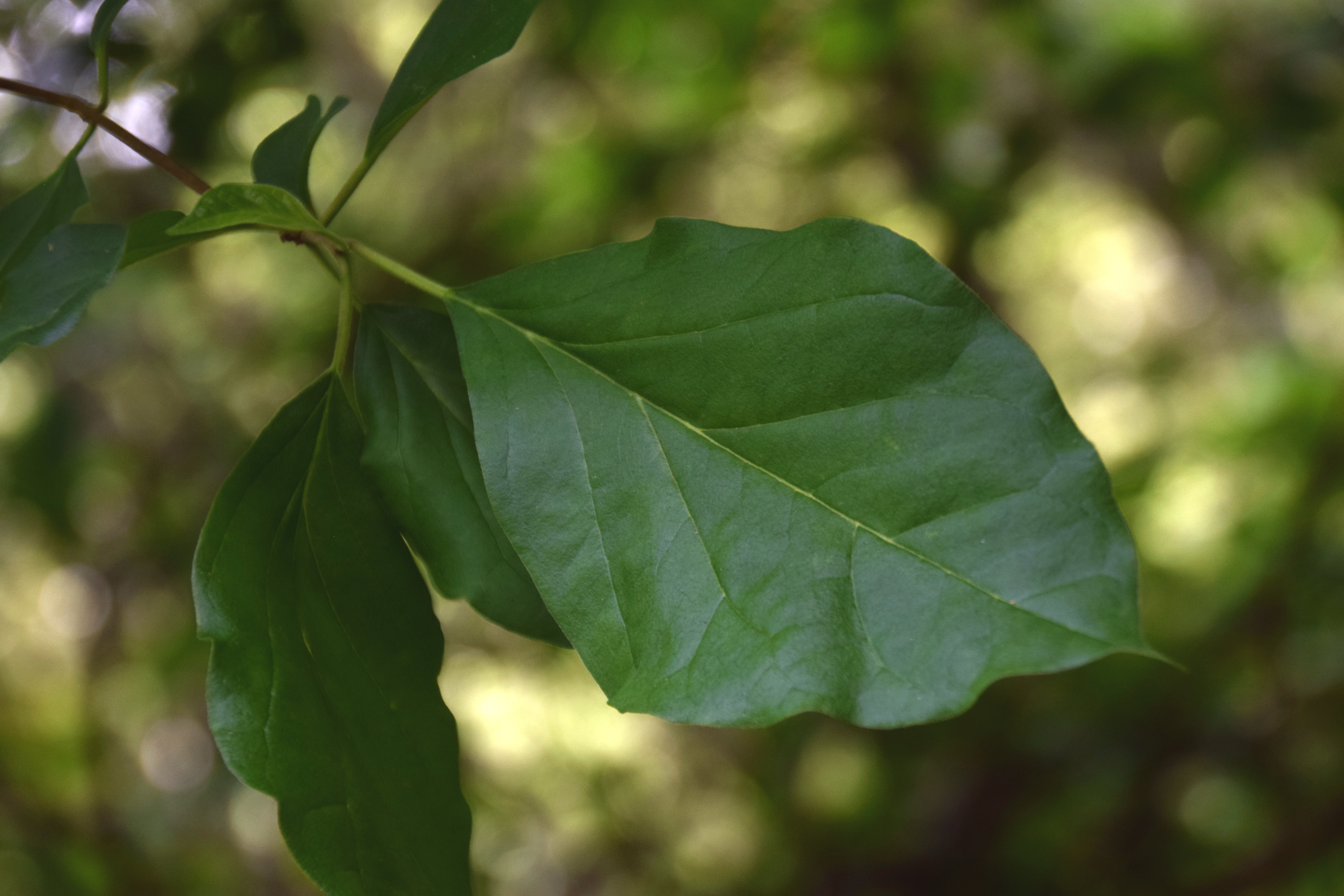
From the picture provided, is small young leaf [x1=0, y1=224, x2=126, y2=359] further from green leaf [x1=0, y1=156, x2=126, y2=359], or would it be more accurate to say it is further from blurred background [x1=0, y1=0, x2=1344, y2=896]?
blurred background [x1=0, y1=0, x2=1344, y2=896]

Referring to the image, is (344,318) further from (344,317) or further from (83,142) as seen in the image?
(83,142)

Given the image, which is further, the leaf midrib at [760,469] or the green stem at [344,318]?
the green stem at [344,318]

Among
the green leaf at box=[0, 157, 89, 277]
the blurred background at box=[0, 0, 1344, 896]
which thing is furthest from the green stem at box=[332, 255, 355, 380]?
the blurred background at box=[0, 0, 1344, 896]

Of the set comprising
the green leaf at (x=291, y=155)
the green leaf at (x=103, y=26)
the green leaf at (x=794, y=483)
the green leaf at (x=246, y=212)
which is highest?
the green leaf at (x=103, y=26)

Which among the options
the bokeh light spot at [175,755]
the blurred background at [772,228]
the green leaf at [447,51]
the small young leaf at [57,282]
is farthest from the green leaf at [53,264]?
the bokeh light spot at [175,755]

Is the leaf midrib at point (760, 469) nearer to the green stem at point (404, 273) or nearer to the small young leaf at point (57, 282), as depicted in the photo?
the green stem at point (404, 273)

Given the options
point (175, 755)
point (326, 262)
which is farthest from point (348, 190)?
point (175, 755)
